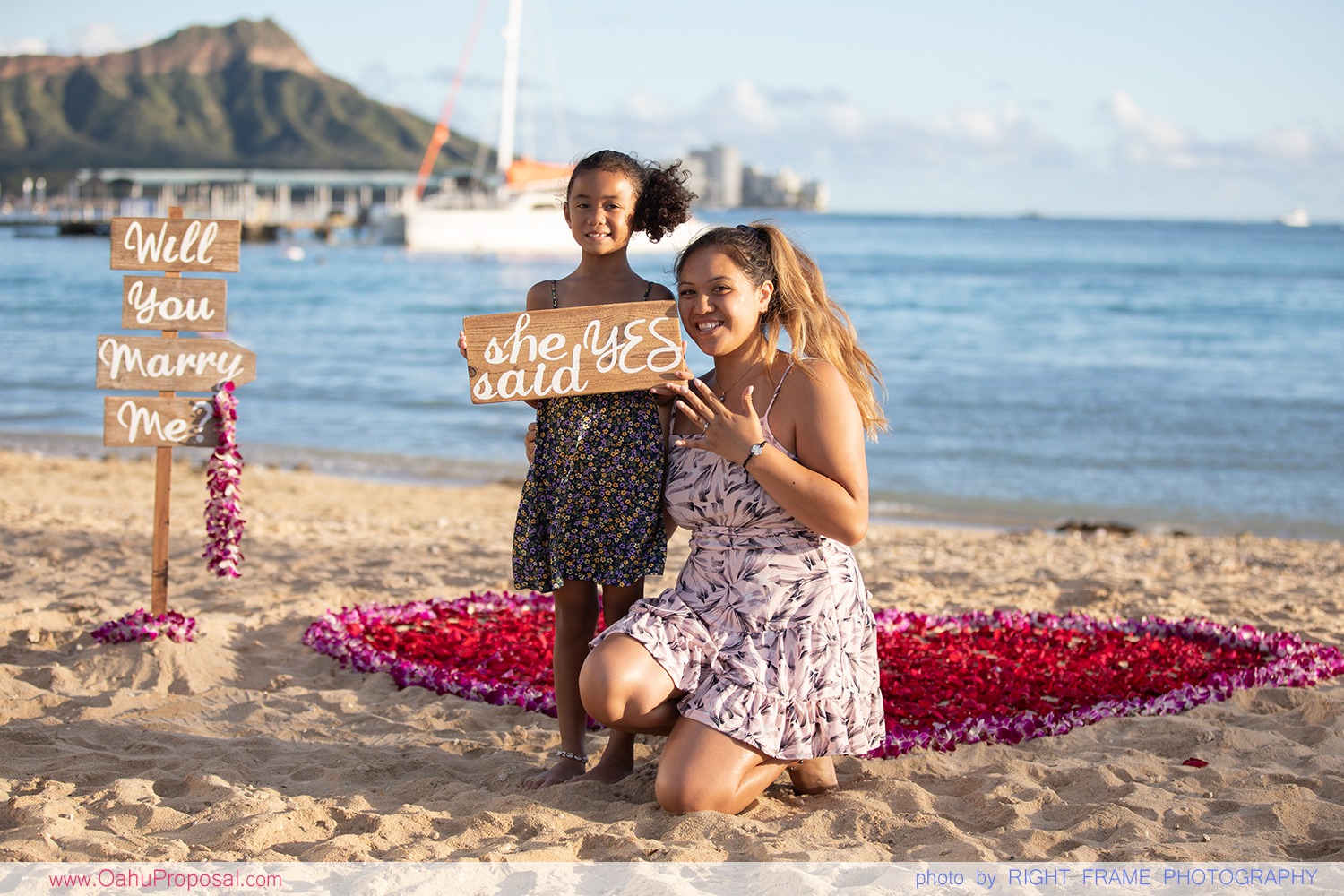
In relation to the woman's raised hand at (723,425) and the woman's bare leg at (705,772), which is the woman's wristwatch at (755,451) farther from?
the woman's bare leg at (705,772)

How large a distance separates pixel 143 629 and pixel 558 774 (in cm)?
238

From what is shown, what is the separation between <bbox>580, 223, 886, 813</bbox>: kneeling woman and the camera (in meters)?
3.62

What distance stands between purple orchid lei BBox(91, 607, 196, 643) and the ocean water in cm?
331

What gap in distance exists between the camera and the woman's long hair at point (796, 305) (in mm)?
3777

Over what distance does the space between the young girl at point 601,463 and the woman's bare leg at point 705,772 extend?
→ 439mm

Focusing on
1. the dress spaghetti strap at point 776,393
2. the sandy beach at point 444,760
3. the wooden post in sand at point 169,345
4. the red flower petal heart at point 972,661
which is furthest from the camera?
the wooden post in sand at point 169,345

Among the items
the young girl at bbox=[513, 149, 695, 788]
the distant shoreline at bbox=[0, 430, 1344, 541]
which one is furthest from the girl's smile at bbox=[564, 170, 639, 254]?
the distant shoreline at bbox=[0, 430, 1344, 541]

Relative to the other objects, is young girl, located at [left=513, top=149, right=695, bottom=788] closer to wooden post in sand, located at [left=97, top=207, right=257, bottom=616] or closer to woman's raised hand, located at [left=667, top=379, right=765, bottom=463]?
woman's raised hand, located at [left=667, top=379, right=765, bottom=463]

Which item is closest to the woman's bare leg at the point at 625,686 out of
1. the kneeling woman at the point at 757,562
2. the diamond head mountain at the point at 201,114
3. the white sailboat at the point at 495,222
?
the kneeling woman at the point at 757,562

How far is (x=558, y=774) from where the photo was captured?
157 inches

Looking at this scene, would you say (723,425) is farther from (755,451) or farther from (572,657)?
(572,657)

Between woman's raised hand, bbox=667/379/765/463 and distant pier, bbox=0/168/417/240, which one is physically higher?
distant pier, bbox=0/168/417/240

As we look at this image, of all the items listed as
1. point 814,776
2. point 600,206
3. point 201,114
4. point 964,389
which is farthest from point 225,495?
point 201,114

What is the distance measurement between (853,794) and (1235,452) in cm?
1265
